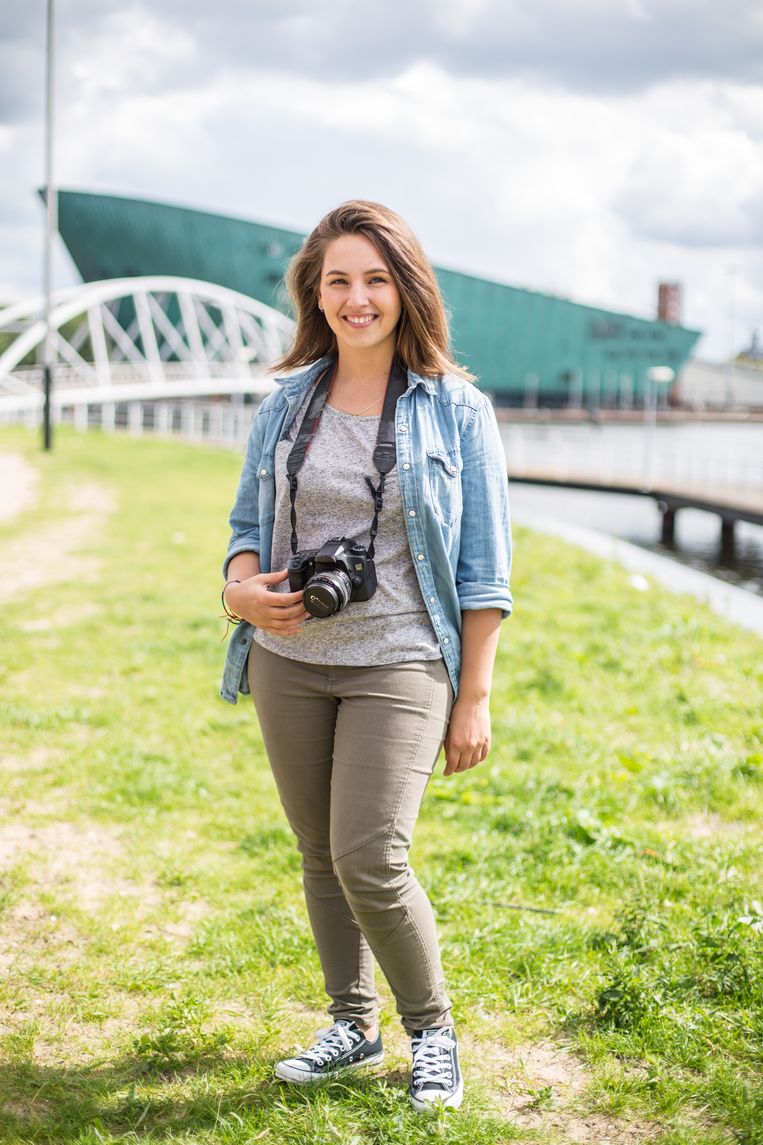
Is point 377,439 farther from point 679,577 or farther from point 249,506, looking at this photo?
point 679,577

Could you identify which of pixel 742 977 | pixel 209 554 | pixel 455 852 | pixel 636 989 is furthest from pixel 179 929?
pixel 209 554

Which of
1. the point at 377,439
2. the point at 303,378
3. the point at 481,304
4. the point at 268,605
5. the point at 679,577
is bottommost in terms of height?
the point at 679,577

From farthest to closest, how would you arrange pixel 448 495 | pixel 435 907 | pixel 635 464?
pixel 635 464
pixel 435 907
pixel 448 495

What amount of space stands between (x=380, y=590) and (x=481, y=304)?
77.0 m

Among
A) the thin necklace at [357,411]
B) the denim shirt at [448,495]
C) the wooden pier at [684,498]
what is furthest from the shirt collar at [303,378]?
the wooden pier at [684,498]

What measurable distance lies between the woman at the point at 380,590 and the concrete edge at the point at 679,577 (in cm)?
647

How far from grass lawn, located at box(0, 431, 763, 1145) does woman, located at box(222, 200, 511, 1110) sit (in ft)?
0.99

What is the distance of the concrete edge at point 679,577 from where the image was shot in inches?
372

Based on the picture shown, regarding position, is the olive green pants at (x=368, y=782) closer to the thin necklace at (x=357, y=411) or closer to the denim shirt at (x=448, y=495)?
the denim shirt at (x=448, y=495)

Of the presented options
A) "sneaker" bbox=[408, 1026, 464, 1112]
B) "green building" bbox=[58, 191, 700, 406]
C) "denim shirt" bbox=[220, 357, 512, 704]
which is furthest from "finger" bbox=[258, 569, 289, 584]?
"green building" bbox=[58, 191, 700, 406]

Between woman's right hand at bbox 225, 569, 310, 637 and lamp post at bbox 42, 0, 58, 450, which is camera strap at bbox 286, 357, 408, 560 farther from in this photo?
lamp post at bbox 42, 0, 58, 450

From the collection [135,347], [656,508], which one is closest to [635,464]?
[656,508]

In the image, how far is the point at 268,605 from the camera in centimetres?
249

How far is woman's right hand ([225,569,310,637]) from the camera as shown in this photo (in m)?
2.46
